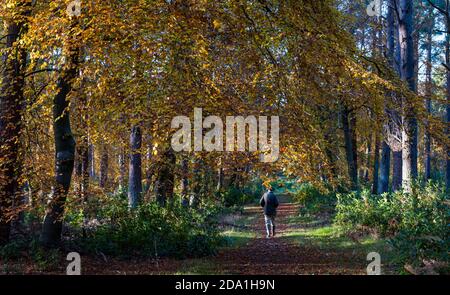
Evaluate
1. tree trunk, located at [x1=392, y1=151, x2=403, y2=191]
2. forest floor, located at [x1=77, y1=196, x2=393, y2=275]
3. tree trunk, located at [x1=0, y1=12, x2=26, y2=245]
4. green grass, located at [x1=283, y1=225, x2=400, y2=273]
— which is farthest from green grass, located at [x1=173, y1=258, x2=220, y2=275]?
tree trunk, located at [x1=392, y1=151, x2=403, y2=191]

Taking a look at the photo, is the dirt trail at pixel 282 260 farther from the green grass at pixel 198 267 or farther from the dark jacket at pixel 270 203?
the dark jacket at pixel 270 203

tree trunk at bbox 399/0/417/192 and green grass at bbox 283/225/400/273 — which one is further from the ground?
tree trunk at bbox 399/0/417/192

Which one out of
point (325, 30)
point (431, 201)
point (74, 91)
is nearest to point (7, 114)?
point (74, 91)

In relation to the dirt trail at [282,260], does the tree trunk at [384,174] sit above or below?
above

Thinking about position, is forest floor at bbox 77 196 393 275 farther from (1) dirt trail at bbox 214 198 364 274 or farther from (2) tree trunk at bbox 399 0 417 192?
(2) tree trunk at bbox 399 0 417 192

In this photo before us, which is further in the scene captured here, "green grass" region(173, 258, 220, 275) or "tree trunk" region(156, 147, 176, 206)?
"tree trunk" region(156, 147, 176, 206)

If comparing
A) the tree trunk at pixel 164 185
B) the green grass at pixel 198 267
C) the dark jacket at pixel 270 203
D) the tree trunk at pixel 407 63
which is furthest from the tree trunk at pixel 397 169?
the green grass at pixel 198 267

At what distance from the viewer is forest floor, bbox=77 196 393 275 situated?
930 centimetres

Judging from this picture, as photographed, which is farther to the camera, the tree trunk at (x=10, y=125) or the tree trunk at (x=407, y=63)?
the tree trunk at (x=407, y=63)

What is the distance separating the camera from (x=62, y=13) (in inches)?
297

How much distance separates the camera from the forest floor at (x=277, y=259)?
930 centimetres

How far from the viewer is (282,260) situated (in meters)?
10.9

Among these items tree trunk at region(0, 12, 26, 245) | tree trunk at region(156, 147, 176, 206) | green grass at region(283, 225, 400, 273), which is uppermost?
tree trunk at region(0, 12, 26, 245)
